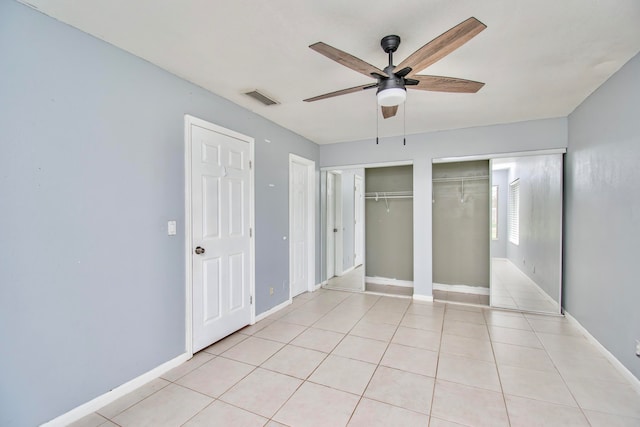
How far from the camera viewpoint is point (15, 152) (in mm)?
1583

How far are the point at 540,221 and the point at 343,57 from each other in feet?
13.3

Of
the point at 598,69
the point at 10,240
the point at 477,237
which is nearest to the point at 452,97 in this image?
the point at 598,69

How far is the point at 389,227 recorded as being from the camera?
513 centimetres

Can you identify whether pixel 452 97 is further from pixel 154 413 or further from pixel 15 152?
pixel 154 413

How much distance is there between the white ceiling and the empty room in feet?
0.06

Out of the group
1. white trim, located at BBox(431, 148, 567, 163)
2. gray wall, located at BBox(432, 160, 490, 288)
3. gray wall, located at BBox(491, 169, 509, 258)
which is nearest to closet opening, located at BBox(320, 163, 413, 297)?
gray wall, located at BBox(432, 160, 490, 288)

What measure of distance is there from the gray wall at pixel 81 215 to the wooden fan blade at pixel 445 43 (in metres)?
2.01

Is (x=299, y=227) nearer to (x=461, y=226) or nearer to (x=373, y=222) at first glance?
(x=373, y=222)

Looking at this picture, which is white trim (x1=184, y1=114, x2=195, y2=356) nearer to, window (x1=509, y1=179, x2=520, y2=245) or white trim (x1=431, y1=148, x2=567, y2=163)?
white trim (x1=431, y1=148, x2=567, y2=163)

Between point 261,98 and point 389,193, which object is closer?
point 261,98

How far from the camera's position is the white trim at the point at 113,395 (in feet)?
5.75

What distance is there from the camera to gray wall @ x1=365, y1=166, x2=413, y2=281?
4992 millimetres

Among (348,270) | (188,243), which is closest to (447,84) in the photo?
(188,243)

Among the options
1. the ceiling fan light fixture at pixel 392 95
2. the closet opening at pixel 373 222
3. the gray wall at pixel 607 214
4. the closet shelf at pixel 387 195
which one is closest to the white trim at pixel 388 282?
the closet opening at pixel 373 222
